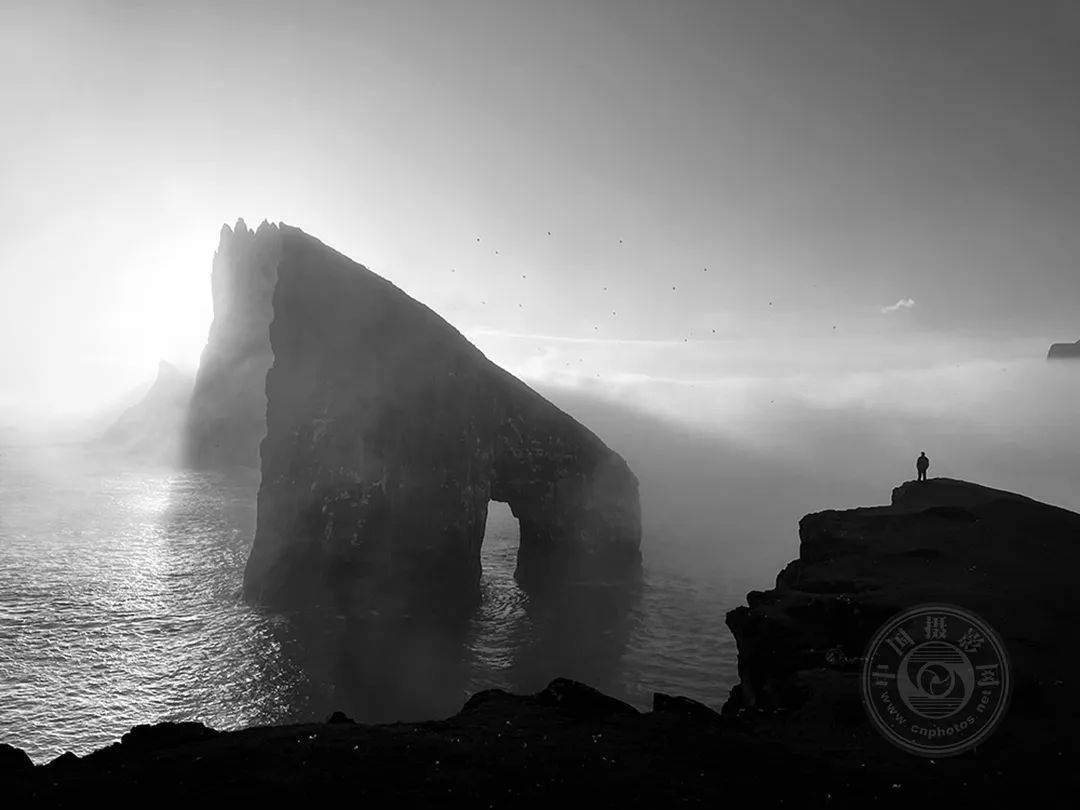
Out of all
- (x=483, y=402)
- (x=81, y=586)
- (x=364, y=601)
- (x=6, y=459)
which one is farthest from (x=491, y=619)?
(x=6, y=459)

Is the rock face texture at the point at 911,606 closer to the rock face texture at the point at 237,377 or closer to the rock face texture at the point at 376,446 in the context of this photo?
the rock face texture at the point at 376,446

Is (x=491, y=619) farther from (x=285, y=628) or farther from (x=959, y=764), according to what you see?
(x=959, y=764)

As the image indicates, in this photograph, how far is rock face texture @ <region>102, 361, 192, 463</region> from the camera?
13575 centimetres

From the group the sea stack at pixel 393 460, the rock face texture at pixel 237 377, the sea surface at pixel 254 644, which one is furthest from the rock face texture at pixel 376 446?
the rock face texture at pixel 237 377

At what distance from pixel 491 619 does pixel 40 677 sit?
28.8 meters

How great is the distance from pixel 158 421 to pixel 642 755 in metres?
163

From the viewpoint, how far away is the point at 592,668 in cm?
3906

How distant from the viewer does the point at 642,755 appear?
15.3m

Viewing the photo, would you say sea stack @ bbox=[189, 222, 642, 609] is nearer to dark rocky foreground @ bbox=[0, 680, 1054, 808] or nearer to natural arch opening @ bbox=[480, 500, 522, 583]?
natural arch opening @ bbox=[480, 500, 522, 583]

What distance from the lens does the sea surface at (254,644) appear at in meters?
31.9
